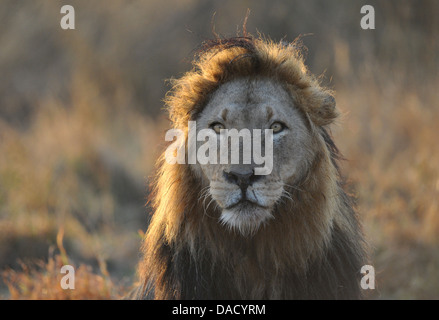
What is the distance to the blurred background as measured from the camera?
6871 millimetres

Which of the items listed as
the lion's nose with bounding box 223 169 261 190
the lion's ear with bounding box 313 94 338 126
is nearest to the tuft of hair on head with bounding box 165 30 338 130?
the lion's ear with bounding box 313 94 338 126

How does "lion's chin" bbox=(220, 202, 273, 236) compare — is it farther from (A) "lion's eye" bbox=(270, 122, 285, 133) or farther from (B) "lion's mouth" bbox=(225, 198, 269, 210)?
(A) "lion's eye" bbox=(270, 122, 285, 133)

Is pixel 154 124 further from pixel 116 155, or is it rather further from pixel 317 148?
pixel 317 148

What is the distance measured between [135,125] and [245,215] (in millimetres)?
9288

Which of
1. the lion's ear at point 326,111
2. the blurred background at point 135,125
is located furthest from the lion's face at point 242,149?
the blurred background at point 135,125

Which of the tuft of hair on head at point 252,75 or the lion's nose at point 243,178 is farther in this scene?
the tuft of hair on head at point 252,75

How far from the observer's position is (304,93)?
378cm

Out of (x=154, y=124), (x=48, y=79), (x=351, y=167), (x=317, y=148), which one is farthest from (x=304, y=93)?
(x=48, y=79)

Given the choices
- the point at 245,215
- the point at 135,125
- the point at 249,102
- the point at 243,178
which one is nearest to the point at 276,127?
the point at 249,102

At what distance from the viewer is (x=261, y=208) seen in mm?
3377

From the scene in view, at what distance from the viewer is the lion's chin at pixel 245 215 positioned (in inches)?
132

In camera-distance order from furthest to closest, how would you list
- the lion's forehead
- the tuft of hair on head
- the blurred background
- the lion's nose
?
the blurred background < the tuft of hair on head < the lion's forehead < the lion's nose

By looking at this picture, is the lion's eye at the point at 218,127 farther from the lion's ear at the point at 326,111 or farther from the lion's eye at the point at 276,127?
the lion's ear at the point at 326,111

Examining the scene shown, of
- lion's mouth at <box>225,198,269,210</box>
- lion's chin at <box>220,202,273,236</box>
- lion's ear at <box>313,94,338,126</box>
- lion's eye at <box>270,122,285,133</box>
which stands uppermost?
lion's ear at <box>313,94,338,126</box>
